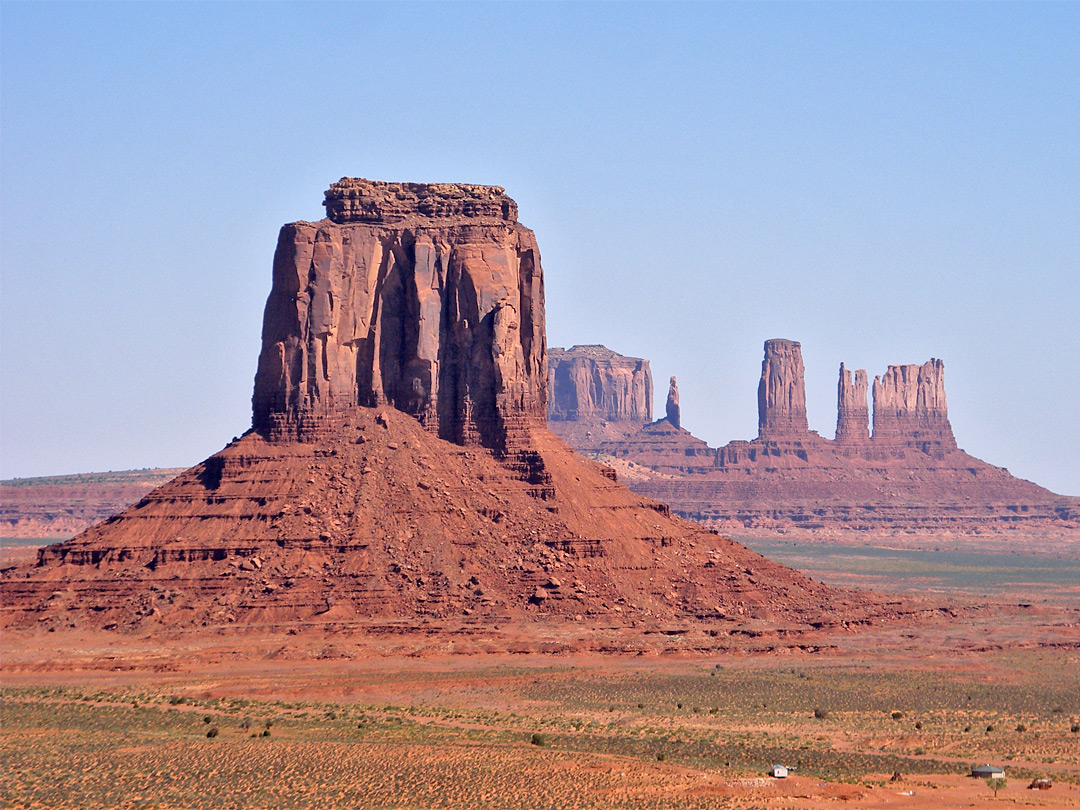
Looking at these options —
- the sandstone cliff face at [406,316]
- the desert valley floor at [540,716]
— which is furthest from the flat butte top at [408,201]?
the desert valley floor at [540,716]

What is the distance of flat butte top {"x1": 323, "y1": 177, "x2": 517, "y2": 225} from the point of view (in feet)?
340

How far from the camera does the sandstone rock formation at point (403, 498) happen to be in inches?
3701

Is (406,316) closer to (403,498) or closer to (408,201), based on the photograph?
(408,201)

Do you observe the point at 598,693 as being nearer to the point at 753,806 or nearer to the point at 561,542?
the point at 561,542

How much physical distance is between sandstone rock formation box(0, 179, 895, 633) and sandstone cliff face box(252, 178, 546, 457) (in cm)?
11

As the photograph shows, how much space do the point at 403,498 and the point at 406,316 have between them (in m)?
10.7

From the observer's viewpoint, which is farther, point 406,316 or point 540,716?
point 406,316

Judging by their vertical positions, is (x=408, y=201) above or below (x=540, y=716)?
above

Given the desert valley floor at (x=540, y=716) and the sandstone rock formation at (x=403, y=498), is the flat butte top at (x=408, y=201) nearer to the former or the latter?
the sandstone rock formation at (x=403, y=498)

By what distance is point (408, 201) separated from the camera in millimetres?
104875

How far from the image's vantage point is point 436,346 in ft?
337

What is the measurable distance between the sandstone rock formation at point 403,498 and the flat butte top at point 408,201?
0.11 meters

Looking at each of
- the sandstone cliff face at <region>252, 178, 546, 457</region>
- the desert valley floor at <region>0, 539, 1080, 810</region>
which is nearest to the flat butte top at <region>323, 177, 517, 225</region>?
the sandstone cliff face at <region>252, 178, 546, 457</region>

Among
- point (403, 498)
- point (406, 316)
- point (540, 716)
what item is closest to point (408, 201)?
point (406, 316)
